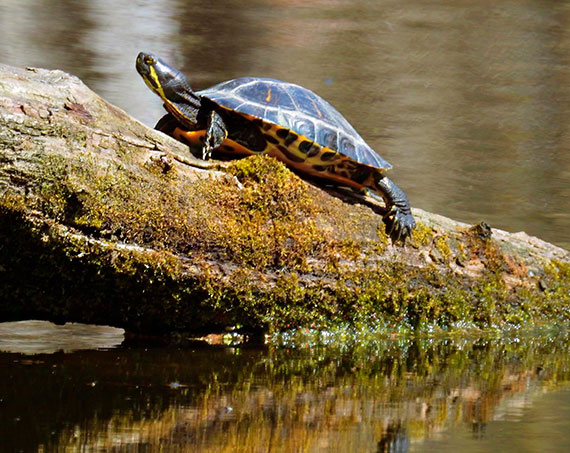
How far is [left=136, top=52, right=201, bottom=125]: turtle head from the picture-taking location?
152 inches

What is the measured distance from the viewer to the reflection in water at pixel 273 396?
203 centimetres

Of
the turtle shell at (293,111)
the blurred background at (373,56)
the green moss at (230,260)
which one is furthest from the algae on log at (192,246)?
the blurred background at (373,56)

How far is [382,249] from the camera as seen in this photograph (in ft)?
12.3

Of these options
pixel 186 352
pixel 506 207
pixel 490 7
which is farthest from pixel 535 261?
pixel 490 7

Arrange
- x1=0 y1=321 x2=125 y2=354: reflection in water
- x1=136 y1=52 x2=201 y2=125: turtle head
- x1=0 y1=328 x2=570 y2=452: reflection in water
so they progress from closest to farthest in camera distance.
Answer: x1=0 y1=328 x2=570 y2=452: reflection in water, x1=0 y1=321 x2=125 y2=354: reflection in water, x1=136 y1=52 x2=201 y2=125: turtle head

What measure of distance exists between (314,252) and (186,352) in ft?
2.51

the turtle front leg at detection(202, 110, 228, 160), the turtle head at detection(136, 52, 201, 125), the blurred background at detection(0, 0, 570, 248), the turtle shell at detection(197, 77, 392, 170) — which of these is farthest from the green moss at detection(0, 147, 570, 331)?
the blurred background at detection(0, 0, 570, 248)

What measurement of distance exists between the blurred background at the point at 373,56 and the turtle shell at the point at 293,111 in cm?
533

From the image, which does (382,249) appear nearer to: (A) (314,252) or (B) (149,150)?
(A) (314,252)

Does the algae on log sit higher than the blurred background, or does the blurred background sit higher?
the blurred background

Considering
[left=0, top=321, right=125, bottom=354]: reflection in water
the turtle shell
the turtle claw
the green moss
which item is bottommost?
[left=0, top=321, right=125, bottom=354]: reflection in water

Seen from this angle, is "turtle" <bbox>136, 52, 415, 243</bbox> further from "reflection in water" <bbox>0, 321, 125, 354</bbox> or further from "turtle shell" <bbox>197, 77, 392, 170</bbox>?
"reflection in water" <bbox>0, 321, 125, 354</bbox>

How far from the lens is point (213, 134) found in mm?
3664

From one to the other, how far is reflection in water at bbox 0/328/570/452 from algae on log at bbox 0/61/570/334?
8.3 inches
